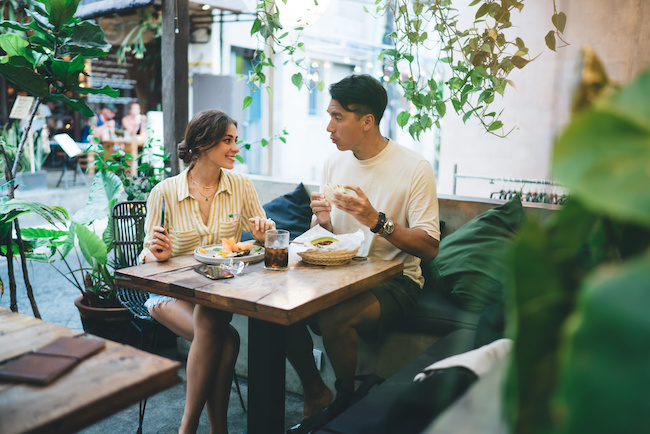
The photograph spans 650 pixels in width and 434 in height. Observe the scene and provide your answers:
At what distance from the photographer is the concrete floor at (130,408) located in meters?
2.41

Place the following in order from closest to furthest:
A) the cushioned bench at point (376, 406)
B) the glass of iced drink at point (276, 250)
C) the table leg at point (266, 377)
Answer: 1. the cushioned bench at point (376, 406)
2. the table leg at point (266, 377)
3. the glass of iced drink at point (276, 250)

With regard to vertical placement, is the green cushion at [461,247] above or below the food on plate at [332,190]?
below

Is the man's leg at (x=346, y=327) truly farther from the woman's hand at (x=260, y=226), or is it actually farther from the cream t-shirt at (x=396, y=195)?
the woman's hand at (x=260, y=226)

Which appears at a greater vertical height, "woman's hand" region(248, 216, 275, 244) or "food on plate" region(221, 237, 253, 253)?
"woman's hand" region(248, 216, 275, 244)

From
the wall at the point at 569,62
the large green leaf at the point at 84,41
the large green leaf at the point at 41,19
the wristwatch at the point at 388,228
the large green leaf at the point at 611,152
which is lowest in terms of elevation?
the wristwatch at the point at 388,228

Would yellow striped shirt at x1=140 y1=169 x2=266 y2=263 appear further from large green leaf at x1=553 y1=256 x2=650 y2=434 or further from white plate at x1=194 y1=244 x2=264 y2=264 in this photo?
large green leaf at x1=553 y1=256 x2=650 y2=434

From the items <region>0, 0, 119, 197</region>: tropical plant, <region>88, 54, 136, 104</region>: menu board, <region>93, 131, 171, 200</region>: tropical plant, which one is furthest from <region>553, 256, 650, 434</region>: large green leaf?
<region>88, 54, 136, 104</region>: menu board

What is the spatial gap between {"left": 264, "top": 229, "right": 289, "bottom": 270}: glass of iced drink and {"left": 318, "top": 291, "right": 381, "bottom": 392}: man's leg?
37cm

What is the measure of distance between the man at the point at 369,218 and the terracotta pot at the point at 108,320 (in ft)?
3.58

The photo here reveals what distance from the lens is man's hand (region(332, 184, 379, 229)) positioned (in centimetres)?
212

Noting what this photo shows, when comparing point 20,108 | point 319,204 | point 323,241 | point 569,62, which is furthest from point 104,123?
point 569,62

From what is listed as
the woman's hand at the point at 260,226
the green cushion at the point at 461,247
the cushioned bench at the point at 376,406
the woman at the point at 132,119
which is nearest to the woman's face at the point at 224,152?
the woman's hand at the point at 260,226

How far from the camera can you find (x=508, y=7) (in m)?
2.38

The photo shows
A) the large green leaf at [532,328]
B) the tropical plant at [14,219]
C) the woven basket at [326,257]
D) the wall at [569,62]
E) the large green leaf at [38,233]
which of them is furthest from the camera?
the large green leaf at [38,233]
